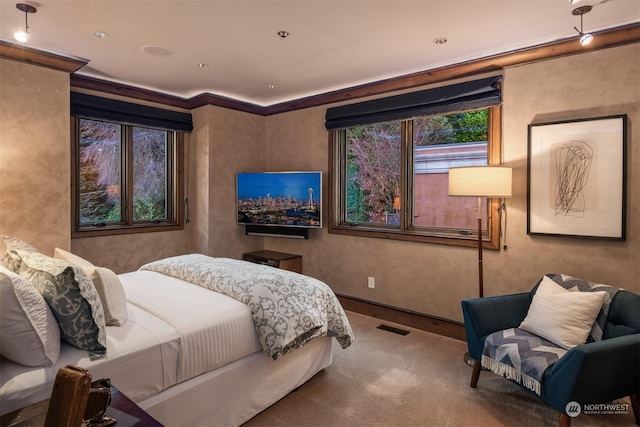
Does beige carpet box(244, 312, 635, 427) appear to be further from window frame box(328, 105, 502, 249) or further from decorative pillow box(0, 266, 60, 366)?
decorative pillow box(0, 266, 60, 366)

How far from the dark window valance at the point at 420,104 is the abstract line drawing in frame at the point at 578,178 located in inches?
20.2

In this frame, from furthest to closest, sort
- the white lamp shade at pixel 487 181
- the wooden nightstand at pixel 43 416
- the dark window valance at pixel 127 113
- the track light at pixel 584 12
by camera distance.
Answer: the dark window valance at pixel 127 113, the white lamp shade at pixel 487 181, the track light at pixel 584 12, the wooden nightstand at pixel 43 416

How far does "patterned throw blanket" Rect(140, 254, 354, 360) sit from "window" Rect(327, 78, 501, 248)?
60.3 inches

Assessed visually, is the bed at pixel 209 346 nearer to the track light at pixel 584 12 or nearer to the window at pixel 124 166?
the window at pixel 124 166

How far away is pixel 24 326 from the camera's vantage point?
5.01ft

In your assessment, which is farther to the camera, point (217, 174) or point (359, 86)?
point (217, 174)

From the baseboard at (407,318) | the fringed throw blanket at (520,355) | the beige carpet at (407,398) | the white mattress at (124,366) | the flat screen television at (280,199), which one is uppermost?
the flat screen television at (280,199)

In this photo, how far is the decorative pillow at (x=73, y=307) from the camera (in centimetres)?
168

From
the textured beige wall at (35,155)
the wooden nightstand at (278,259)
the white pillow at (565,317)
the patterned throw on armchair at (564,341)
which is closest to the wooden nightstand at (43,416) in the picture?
the patterned throw on armchair at (564,341)

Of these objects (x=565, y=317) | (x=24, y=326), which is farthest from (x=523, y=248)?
(x=24, y=326)

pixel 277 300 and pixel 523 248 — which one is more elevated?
pixel 523 248

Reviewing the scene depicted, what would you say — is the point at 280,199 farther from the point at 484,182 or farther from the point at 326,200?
the point at 484,182

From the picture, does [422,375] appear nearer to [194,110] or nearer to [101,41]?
[101,41]

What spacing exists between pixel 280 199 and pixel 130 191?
172cm
